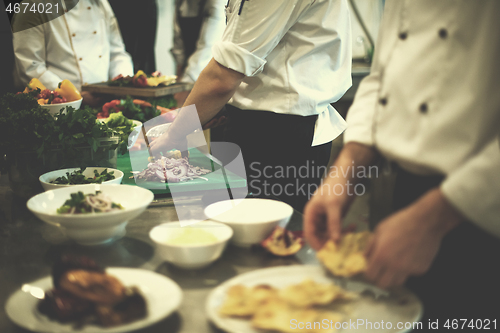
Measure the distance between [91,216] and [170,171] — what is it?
49cm

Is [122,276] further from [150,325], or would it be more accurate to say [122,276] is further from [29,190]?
[29,190]

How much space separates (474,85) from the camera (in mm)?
593

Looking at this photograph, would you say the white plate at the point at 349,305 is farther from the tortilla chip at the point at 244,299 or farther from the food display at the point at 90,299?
the food display at the point at 90,299

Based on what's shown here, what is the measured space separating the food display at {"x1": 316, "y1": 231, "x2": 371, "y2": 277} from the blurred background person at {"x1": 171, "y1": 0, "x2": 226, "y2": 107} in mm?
2769

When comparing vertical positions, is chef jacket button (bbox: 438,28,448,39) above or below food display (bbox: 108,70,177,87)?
above

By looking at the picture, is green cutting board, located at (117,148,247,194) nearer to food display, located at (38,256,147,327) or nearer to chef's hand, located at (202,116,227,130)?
chef's hand, located at (202,116,227,130)

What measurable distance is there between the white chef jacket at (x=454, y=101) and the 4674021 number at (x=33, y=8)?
100 inches

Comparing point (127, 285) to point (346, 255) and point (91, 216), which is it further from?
point (346, 255)

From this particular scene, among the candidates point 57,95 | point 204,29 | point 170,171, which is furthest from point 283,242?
point 204,29

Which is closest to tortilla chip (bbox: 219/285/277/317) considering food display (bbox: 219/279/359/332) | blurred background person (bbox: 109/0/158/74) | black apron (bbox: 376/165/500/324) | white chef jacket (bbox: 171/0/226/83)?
food display (bbox: 219/279/359/332)

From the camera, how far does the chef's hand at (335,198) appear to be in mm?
662

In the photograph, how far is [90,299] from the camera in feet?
1.88

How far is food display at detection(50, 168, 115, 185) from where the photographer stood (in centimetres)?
112

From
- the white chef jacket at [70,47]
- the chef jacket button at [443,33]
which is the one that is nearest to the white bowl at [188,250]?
the chef jacket button at [443,33]
